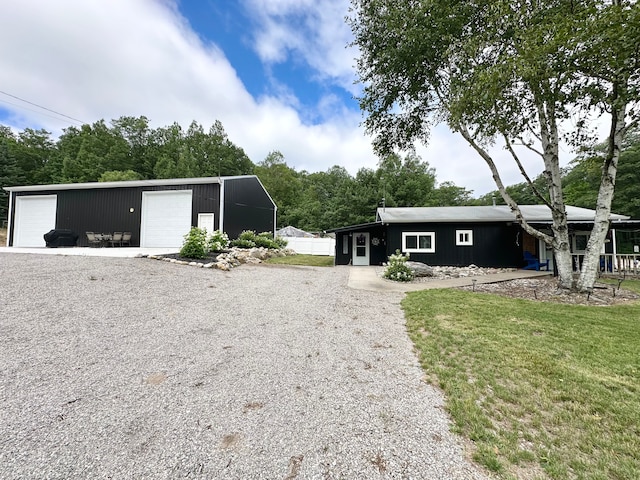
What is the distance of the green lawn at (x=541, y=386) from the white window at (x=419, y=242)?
786 centimetres

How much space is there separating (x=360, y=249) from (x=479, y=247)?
5.68m

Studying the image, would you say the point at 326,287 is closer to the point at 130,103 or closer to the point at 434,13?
the point at 434,13

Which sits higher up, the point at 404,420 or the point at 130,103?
the point at 130,103

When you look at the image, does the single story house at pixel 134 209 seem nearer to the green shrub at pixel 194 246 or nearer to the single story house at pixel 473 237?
the green shrub at pixel 194 246

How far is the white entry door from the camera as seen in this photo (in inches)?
593

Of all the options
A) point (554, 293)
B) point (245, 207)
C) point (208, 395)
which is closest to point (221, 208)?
point (245, 207)

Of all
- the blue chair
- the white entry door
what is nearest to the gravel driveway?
the white entry door

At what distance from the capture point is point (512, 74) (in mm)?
5984

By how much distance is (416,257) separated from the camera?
13047 mm

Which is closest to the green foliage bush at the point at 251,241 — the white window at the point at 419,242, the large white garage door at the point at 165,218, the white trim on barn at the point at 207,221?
the white trim on barn at the point at 207,221

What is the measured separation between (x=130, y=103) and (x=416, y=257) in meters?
18.9

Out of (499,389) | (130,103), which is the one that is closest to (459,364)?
(499,389)

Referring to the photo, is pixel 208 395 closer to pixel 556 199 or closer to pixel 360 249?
pixel 556 199

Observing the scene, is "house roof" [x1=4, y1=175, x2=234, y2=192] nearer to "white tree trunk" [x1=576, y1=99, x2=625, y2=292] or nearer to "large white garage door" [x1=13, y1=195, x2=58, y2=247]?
"large white garage door" [x1=13, y1=195, x2=58, y2=247]
